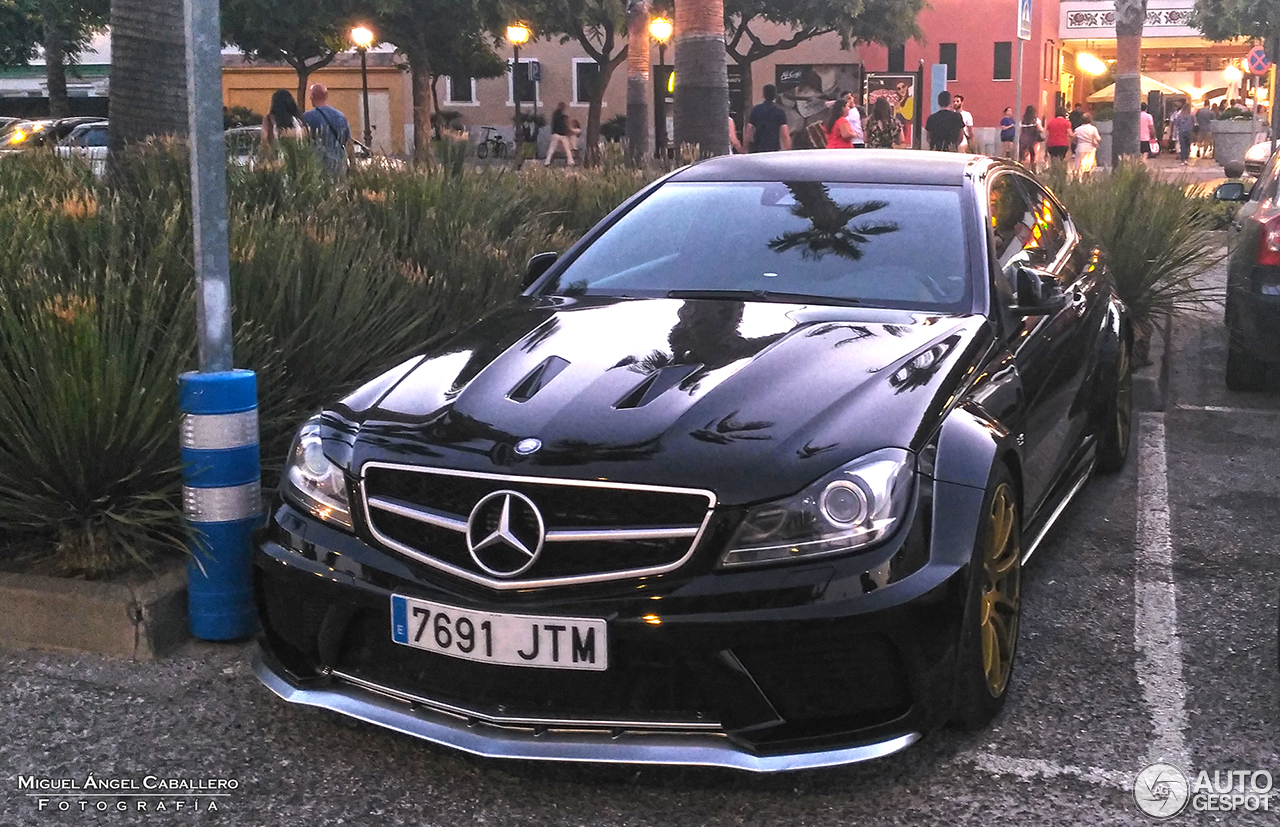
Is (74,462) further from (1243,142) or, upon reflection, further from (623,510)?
(1243,142)

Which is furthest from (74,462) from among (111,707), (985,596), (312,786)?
(985,596)

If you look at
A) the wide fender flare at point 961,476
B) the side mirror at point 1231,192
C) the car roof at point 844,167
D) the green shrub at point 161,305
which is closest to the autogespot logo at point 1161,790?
the wide fender flare at point 961,476

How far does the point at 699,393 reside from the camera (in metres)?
3.65

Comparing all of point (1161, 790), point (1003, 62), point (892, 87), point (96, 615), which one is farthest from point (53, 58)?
point (1161, 790)

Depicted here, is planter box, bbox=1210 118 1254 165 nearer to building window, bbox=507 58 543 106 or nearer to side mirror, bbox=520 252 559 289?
building window, bbox=507 58 543 106

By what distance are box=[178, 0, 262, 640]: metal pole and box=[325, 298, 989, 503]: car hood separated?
54cm

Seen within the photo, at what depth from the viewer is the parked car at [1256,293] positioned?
754 centimetres

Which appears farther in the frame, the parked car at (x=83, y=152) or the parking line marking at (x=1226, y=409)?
the parking line marking at (x=1226, y=409)

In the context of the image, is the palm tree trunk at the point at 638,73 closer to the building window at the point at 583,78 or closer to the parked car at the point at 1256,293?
the parked car at the point at 1256,293

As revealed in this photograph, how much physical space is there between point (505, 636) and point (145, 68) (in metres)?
6.65

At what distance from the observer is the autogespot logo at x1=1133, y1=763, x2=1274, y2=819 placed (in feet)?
11.2

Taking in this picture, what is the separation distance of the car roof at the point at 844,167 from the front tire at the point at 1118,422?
1.31 m

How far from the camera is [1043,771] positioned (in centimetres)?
357

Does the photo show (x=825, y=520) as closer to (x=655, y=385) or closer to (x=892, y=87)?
(x=655, y=385)
